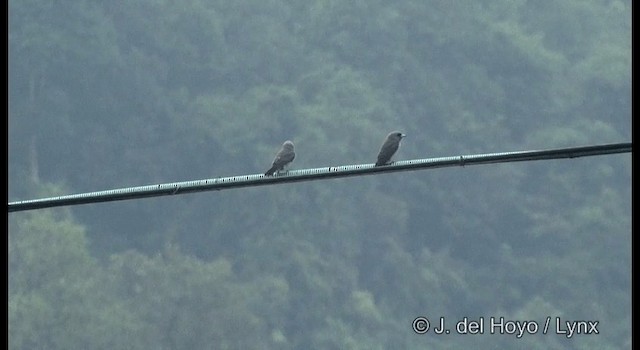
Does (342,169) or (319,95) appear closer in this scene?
(342,169)

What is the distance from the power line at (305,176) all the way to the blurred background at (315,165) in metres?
48.1

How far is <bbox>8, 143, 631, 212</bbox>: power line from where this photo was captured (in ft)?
28.2

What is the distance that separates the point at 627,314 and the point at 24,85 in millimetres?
27701

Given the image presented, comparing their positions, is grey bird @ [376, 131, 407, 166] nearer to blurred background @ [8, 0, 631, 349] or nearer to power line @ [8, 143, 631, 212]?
power line @ [8, 143, 631, 212]

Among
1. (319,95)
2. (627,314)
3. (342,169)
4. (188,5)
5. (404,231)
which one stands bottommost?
(342,169)

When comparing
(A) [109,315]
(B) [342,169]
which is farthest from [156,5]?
(B) [342,169]

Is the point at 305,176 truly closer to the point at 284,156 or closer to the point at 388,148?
the point at 388,148

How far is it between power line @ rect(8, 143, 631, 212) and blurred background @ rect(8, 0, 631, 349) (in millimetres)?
48058

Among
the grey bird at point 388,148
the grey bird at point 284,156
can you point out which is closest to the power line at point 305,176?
the grey bird at point 388,148

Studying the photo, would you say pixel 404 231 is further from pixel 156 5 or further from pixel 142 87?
Answer: pixel 156 5

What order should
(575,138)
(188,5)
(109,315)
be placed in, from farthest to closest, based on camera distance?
(188,5) < (575,138) < (109,315)

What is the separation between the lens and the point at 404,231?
226 ft

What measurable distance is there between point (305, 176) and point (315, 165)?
2305 inches

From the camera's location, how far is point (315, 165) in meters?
67.8
